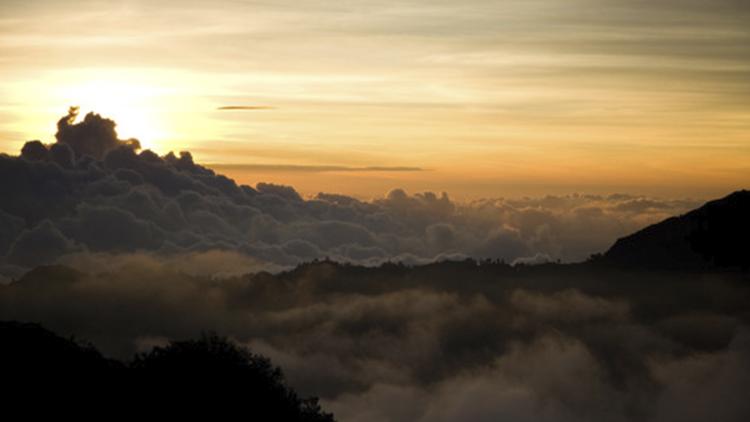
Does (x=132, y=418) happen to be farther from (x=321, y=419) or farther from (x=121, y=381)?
(x=321, y=419)

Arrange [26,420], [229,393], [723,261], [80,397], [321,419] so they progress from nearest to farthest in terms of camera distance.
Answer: [26,420]
[80,397]
[229,393]
[321,419]
[723,261]

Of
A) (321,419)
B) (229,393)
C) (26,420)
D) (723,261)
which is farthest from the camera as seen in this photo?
(723,261)

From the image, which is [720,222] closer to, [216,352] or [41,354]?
[216,352]

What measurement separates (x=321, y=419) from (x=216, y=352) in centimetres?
1205

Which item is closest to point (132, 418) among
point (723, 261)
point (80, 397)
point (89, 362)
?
point (80, 397)

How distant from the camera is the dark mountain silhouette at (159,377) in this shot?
101 meters

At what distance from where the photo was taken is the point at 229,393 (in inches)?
4205

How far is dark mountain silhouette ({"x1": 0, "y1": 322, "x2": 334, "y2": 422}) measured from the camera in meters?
101

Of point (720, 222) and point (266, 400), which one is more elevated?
point (720, 222)

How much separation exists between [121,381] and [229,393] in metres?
9.40

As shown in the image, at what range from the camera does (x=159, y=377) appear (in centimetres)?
10544

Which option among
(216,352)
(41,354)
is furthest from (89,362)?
(216,352)

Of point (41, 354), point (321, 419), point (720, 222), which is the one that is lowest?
point (321, 419)

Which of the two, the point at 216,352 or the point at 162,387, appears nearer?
the point at 162,387
